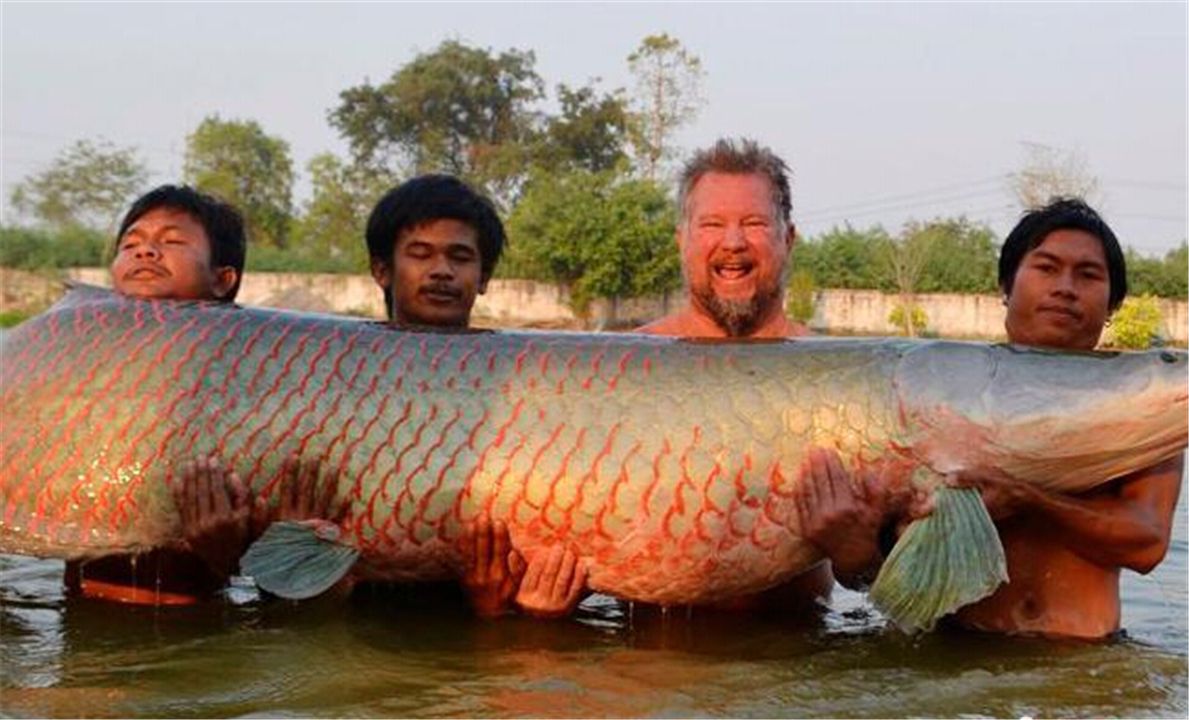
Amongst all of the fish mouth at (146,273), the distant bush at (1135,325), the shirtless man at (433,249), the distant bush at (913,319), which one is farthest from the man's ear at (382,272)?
the distant bush at (913,319)

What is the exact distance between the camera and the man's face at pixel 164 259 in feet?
14.8

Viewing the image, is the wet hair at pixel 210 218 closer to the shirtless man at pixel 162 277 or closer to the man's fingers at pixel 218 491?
the shirtless man at pixel 162 277

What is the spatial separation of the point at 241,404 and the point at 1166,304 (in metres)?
35.3

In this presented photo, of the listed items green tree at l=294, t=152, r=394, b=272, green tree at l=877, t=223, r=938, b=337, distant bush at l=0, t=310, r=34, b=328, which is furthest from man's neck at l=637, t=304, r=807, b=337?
green tree at l=294, t=152, r=394, b=272

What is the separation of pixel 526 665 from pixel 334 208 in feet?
163

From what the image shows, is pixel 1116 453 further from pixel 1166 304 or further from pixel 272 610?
pixel 1166 304

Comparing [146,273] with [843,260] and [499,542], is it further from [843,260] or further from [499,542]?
[843,260]

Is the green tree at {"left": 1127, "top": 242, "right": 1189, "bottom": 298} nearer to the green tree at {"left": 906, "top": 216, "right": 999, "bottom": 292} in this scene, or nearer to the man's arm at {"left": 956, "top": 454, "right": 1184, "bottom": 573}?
the green tree at {"left": 906, "top": 216, "right": 999, "bottom": 292}

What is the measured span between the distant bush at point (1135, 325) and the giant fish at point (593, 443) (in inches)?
526

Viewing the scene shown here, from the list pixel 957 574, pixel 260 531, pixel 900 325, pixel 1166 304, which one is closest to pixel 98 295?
pixel 260 531

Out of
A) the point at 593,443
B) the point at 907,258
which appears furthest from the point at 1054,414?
the point at 907,258

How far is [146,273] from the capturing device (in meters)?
4.52

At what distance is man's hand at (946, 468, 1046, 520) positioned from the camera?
3838 millimetres

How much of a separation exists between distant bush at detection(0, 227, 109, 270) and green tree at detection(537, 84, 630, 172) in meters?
18.8
